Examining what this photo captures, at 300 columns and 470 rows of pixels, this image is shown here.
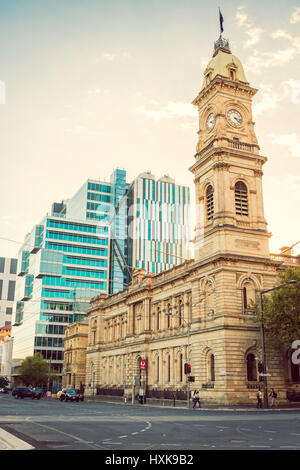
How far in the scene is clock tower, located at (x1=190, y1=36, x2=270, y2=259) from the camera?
4994cm

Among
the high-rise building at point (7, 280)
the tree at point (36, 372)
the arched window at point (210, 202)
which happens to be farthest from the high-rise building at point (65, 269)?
the arched window at point (210, 202)

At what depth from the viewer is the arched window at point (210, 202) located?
53237 mm

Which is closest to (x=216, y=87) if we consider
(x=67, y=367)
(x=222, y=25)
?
(x=222, y=25)

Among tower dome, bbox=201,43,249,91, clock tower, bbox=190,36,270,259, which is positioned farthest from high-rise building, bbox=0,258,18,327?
tower dome, bbox=201,43,249,91

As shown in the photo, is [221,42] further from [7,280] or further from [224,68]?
[7,280]

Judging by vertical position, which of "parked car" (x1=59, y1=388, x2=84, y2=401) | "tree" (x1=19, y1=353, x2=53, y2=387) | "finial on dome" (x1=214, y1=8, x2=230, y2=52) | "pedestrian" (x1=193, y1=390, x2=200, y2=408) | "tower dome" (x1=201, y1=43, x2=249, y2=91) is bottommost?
"parked car" (x1=59, y1=388, x2=84, y2=401)

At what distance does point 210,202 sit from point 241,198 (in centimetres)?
355

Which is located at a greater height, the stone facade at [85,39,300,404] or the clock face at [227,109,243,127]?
the clock face at [227,109,243,127]

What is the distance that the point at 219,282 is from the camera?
4709 centimetres

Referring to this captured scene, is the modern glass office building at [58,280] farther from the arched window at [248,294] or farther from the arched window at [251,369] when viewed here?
the arched window at [251,369]

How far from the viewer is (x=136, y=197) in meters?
163

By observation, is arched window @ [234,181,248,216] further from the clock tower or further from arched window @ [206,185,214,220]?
arched window @ [206,185,214,220]
